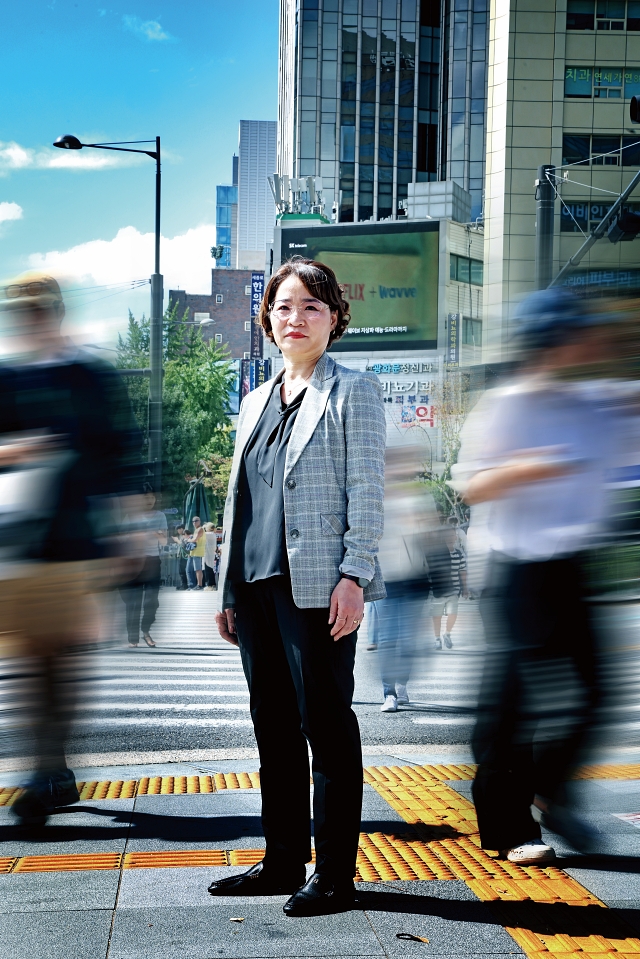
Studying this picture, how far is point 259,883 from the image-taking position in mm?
2986

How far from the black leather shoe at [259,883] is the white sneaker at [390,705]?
4203 millimetres

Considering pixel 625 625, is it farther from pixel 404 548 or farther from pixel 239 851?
pixel 404 548

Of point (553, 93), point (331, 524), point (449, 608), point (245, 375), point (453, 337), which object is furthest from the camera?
point (245, 375)

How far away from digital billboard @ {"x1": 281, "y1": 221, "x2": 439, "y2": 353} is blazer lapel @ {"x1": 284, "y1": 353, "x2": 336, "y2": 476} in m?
42.1

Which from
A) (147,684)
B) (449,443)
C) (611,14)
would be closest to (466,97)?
(611,14)

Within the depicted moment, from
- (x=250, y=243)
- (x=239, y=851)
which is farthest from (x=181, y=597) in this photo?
(x=250, y=243)

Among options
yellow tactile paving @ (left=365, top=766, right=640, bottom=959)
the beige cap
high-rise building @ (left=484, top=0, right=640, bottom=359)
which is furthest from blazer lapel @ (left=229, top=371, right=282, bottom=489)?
high-rise building @ (left=484, top=0, right=640, bottom=359)

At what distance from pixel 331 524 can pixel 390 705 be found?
4.55 metres

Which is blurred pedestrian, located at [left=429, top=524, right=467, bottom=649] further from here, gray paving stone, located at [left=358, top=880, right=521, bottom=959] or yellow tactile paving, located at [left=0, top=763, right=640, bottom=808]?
gray paving stone, located at [left=358, top=880, right=521, bottom=959]

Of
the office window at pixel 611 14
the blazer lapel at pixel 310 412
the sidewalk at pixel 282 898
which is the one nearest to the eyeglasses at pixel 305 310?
the blazer lapel at pixel 310 412

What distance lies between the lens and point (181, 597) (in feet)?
85.6

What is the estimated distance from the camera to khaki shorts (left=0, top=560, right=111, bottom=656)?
2584mm

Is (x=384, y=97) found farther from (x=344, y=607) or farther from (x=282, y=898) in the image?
(x=282, y=898)

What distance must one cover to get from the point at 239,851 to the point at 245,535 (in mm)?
1106
